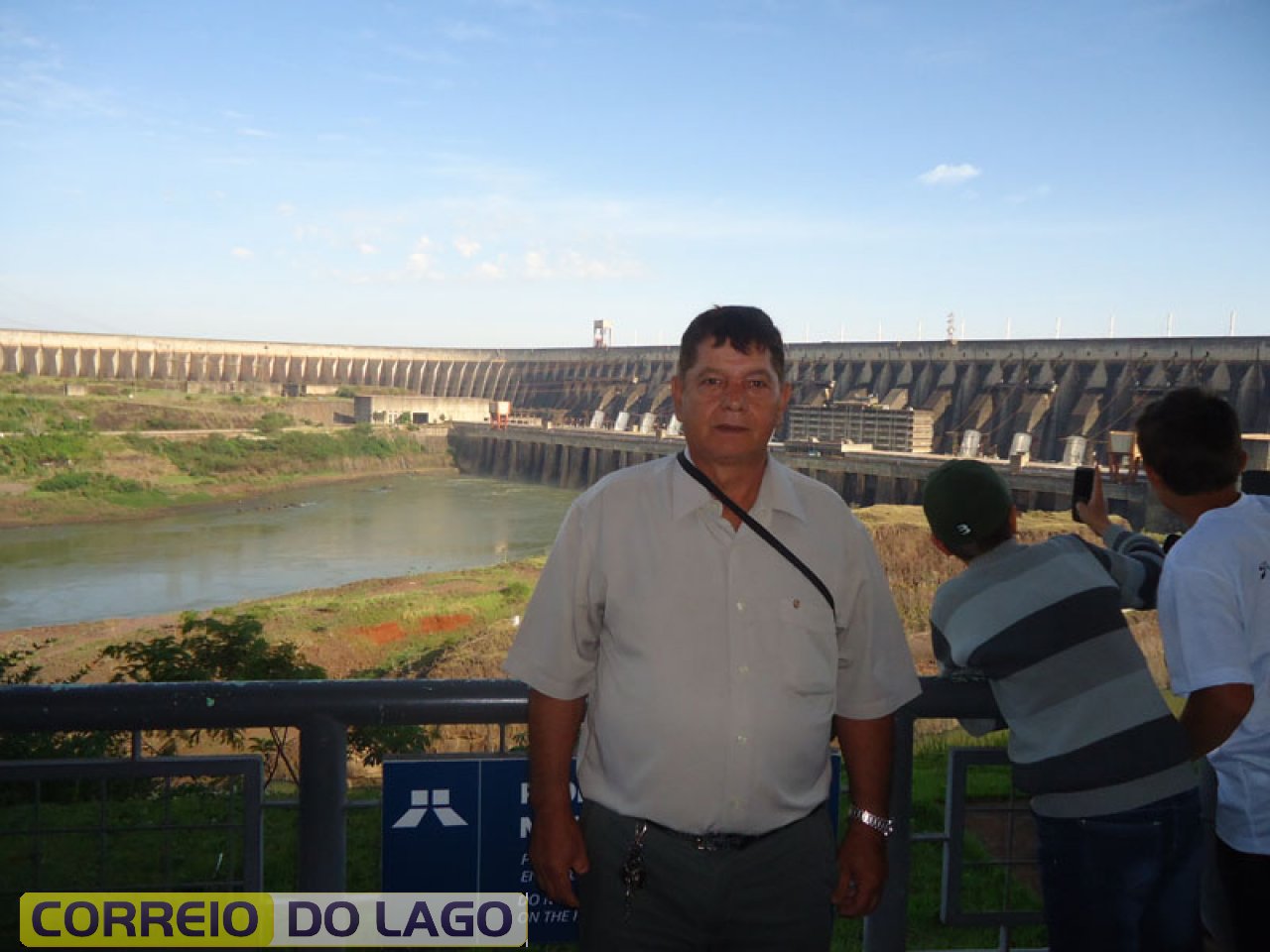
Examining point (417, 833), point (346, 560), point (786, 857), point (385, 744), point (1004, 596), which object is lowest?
point (346, 560)

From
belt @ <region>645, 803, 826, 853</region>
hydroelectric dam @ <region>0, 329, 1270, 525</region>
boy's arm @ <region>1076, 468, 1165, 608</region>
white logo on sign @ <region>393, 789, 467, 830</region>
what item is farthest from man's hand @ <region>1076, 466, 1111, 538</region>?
hydroelectric dam @ <region>0, 329, 1270, 525</region>

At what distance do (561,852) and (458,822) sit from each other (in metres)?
0.44

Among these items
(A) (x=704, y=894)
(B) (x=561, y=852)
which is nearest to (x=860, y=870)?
(A) (x=704, y=894)

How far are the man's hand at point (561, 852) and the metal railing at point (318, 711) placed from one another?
34 centimetres

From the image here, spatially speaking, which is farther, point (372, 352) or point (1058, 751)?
point (372, 352)

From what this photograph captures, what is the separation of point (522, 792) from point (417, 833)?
0.23 metres

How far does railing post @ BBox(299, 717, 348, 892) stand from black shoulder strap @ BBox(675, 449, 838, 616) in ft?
3.12

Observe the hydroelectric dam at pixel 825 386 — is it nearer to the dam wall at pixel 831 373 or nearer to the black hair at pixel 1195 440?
the dam wall at pixel 831 373

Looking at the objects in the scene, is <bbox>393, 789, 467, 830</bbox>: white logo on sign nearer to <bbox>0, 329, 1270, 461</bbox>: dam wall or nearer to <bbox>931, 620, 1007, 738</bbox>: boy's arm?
<bbox>931, 620, 1007, 738</bbox>: boy's arm

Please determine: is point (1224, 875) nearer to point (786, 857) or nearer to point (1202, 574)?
point (1202, 574)

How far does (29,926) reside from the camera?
7.24ft

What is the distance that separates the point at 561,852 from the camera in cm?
182

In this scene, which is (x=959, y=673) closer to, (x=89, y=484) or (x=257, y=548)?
(x=257, y=548)

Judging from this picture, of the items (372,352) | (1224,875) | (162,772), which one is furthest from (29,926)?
(372,352)
